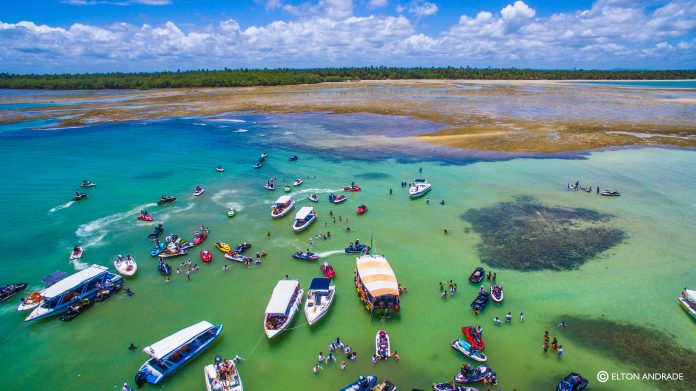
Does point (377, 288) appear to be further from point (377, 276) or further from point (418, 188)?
point (418, 188)

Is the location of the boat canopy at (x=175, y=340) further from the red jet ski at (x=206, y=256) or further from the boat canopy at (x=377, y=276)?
the boat canopy at (x=377, y=276)

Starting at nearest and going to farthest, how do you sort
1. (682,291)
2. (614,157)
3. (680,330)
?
(680,330) → (682,291) → (614,157)

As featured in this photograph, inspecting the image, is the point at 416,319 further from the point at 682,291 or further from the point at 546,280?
the point at 682,291

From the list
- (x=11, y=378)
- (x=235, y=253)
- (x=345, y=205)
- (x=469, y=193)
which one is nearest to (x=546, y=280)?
(x=469, y=193)

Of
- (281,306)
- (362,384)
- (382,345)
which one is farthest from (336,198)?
(362,384)

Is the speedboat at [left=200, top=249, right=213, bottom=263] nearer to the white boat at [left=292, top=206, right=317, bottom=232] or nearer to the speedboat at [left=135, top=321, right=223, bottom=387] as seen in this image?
the white boat at [left=292, top=206, right=317, bottom=232]

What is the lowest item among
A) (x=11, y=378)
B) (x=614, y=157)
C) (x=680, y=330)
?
(x=11, y=378)
